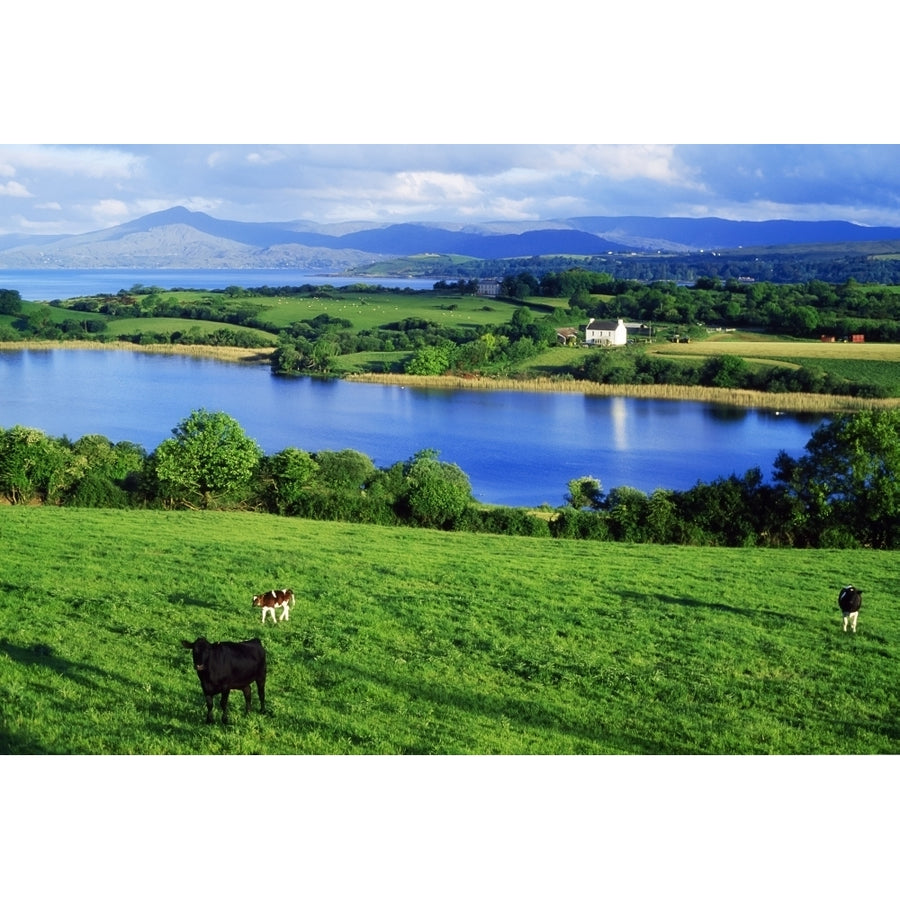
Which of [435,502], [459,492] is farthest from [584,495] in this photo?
[435,502]

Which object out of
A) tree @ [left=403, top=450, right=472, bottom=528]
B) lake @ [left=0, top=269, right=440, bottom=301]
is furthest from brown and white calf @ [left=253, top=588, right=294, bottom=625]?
lake @ [left=0, top=269, right=440, bottom=301]

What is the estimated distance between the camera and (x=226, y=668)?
17.2 ft

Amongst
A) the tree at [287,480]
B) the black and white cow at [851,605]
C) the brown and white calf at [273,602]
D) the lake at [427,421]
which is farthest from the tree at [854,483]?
the brown and white calf at [273,602]

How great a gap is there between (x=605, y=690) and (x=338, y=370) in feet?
117

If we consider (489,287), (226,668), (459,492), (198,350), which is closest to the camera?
(226,668)

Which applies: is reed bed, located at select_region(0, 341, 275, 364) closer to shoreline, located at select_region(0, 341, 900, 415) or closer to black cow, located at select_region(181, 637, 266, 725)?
shoreline, located at select_region(0, 341, 900, 415)

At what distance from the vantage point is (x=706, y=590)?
9.66 metres

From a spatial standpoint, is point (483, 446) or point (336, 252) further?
point (336, 252)

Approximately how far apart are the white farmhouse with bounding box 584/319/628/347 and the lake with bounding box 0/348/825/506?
3.59 metres

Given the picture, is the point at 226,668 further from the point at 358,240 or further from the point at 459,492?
the point at 358,240

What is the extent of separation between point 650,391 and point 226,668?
34.3 meters

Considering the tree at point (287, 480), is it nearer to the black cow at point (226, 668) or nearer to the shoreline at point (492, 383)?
the black cow at point (226, 668)

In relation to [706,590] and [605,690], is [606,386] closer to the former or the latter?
[706,590]

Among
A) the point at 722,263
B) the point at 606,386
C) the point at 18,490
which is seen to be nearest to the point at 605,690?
the point at 18,490
